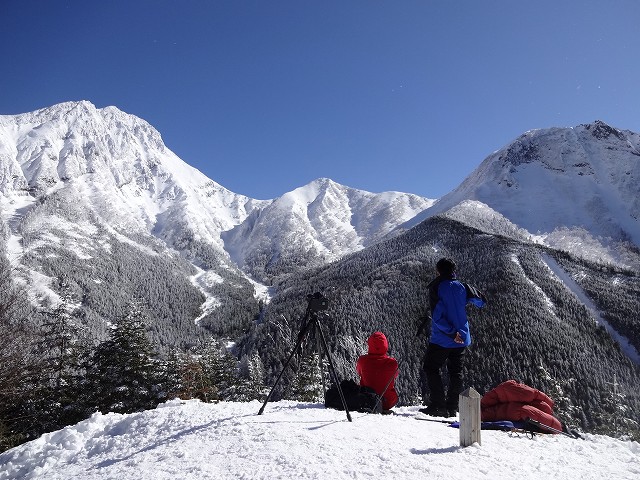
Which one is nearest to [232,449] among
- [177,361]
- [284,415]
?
[284,415]

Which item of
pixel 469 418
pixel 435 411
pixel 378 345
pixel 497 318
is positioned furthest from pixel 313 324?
pixel 497 318

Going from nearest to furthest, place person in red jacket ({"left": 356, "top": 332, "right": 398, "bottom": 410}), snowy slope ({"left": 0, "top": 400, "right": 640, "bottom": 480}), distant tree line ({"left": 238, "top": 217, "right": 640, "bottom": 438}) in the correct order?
snowy slope ({"left": 0, "top": 400, "right": 640, "bottom": 480}) < person in red jacket ({"left": 356, "top": 332, "right": 398, "bottom": 410}) < distant tree line ({"left": 238, "top": 217, "right": 640, "bottom": 438})

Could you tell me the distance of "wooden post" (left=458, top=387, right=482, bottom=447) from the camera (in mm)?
5387

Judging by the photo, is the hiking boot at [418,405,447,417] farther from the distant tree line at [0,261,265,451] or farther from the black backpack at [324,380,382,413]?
the distant tree line at [0,261,265,451]

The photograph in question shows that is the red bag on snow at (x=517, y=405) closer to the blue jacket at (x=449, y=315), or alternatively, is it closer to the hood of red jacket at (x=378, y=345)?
the blue jacket at (x=449, y=315)

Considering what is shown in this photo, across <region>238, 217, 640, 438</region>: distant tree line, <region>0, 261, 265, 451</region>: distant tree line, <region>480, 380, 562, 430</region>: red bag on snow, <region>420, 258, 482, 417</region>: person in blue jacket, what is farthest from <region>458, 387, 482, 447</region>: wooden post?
<region>238, 217, 640, 438</region>: distant tree line

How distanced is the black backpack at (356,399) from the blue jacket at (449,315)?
157 centimetres

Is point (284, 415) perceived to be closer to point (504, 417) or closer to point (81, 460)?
point (81, 460)

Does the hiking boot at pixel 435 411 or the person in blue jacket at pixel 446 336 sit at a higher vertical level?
the person in blue jacket at pixel 446 336

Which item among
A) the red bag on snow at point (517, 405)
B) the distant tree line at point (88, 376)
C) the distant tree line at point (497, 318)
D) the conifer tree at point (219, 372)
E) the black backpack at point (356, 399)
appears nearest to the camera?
the red bag on snow at point (517, 405)

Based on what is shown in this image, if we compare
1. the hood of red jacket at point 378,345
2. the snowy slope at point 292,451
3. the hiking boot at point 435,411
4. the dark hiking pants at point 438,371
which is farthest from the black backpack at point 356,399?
the dark hiking pants at point 438,371

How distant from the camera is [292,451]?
509 cm

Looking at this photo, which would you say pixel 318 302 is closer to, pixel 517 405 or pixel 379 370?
pixel 379 370

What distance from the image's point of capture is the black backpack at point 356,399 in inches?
301
